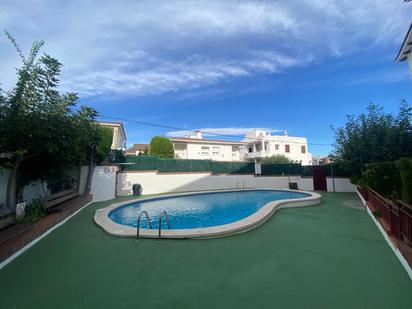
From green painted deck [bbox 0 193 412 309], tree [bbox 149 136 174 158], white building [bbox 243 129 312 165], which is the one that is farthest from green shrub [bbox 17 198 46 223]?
white building [bbox 243 129 312 165]

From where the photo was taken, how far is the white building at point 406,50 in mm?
8408

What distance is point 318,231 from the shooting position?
586 centimetres

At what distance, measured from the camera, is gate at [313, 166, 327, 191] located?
1742 cm

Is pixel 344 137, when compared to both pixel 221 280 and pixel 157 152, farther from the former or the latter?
pixel 157 152

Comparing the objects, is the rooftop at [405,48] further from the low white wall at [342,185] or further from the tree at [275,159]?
the tree at [275,159]

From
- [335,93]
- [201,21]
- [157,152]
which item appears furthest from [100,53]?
[335,93]

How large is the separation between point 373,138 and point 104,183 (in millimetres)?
16794

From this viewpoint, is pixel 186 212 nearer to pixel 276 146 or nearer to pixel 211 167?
pixel 211 167

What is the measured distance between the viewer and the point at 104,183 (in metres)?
13.4

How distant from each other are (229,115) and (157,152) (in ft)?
40.2

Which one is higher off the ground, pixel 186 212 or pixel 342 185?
pixel 342 185

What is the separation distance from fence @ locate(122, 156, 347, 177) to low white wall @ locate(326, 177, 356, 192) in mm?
475

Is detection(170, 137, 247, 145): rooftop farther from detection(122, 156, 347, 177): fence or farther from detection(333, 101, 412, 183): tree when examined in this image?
detection(333, 101, 412, 183): tree

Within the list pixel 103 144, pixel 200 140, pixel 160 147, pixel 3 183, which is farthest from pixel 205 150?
pixel 3 183
